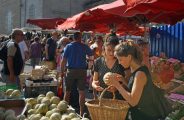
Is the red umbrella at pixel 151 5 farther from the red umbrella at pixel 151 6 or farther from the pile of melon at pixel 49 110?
the pile of melon at pixel 49 110

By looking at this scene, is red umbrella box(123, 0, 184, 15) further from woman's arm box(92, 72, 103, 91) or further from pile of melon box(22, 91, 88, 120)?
pile of melon box(22, 91, 88, 120)

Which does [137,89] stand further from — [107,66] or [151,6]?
[151,6]

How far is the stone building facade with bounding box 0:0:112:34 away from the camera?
140ft

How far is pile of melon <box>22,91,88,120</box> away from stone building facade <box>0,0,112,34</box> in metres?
33.5

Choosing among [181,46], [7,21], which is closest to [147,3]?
[181,46]

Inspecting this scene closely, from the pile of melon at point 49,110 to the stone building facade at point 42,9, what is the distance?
33.5 m

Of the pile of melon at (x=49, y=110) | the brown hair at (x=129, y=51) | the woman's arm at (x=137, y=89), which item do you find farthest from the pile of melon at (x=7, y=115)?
the brown hair at (x=129, y=51)

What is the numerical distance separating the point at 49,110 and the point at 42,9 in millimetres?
38504

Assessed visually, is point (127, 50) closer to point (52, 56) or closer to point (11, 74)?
point (11, 74)

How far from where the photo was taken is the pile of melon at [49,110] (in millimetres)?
4250

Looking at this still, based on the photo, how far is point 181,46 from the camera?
10.5 meters

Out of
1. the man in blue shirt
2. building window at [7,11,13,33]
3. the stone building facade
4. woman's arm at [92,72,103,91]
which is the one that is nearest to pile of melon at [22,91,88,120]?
woman's arm at [92,72,103,91]

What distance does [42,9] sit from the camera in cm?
4250

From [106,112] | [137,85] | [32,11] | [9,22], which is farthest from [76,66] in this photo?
[9,22]
